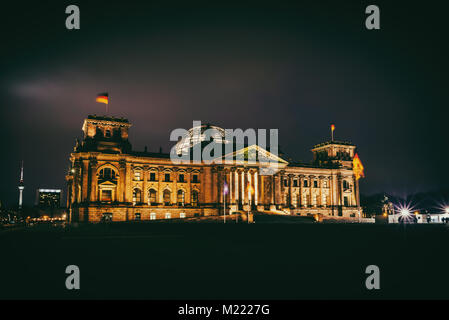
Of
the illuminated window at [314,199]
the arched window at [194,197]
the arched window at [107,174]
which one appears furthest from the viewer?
the illuminated window at [314,199]

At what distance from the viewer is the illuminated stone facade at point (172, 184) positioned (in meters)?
74.6

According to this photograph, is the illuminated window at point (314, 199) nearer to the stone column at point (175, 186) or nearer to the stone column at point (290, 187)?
the stone column at point (290, 187)

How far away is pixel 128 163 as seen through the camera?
78562 mm

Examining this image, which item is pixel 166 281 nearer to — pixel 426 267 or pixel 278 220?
pixel 426 267

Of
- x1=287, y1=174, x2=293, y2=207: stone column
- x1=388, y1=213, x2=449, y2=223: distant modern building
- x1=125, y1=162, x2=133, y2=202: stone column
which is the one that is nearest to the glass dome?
x1=287, y1=174, x2=293, y2=207: stone column

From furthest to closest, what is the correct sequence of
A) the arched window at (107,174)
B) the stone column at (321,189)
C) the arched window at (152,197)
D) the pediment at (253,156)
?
the stone column at (321,189) → the pediment at (253,156) → the arched window at (152,197) → the arched window at (107,174)

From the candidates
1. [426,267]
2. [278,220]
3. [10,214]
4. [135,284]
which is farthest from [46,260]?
[10,214]

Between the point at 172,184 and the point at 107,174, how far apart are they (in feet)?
49.0

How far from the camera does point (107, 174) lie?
251 feet

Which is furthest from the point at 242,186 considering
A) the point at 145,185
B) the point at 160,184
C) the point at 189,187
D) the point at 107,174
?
the point at 107,174

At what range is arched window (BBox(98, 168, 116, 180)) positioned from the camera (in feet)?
248

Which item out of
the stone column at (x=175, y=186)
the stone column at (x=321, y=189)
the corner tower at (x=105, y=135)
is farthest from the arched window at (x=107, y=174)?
the stone column at (x=321, y=189)

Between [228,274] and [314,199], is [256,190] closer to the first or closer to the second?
[314,199]

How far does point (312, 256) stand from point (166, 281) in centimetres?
932
